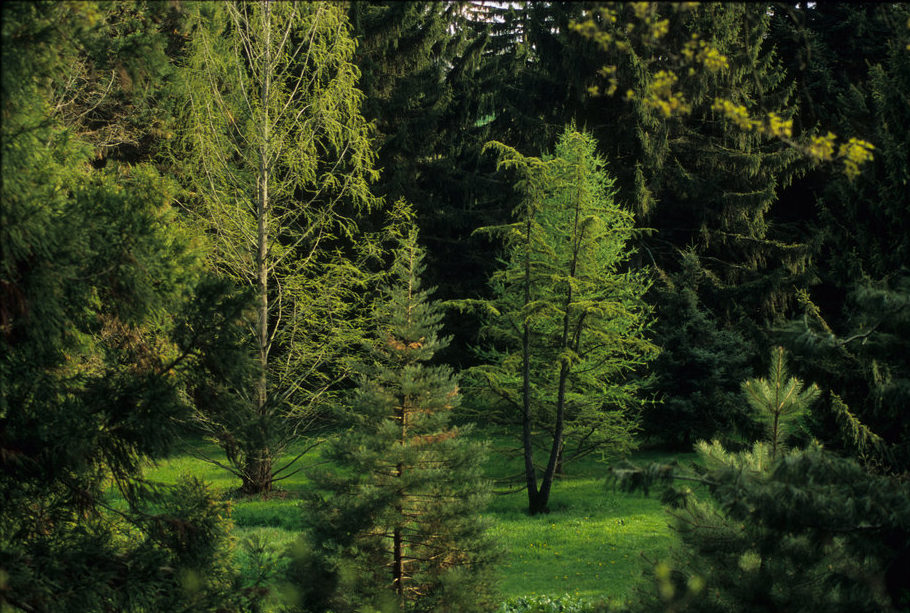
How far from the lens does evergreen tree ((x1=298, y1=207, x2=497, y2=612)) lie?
675 centimetres

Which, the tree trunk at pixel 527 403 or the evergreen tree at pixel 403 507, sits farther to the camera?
the tree trunk at pixel 527 403

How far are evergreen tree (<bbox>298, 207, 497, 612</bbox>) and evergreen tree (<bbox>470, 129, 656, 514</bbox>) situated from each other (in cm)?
570

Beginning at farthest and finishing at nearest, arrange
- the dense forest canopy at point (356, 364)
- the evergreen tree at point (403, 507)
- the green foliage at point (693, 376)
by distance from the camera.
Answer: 1. the green foliage at point (693, 376)
2. the evergreen tree at point (403, 507)
3. the dense forest canopy at point (356, 364)

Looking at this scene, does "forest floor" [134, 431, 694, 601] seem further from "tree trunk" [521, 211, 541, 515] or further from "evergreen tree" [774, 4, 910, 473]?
"evergreen tree" [774, 4, 910, 473]

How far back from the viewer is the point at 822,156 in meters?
Result: 3.61

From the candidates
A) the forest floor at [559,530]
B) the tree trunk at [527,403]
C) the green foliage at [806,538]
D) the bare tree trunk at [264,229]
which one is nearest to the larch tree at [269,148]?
the bare tree trunk at [264,229]

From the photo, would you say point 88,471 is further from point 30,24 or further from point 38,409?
point 30,24

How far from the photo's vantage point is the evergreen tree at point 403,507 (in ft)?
22.2

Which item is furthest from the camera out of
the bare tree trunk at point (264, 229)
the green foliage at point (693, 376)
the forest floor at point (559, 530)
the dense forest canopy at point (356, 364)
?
the green foliage at point (693, 376)

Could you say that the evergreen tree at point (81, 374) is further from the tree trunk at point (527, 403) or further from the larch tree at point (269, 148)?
the tree trunk at point (527, 403)

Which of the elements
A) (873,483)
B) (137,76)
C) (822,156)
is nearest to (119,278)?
(137,76)

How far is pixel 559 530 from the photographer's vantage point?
1216 cm

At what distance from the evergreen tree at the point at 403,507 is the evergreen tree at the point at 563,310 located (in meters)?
5.70

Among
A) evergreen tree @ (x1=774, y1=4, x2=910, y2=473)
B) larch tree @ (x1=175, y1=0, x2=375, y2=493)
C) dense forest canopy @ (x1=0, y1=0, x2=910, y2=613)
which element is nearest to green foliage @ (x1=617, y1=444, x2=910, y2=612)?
dense forest canopy @ (x1=0, y1=0, x2=910, y2=613)
